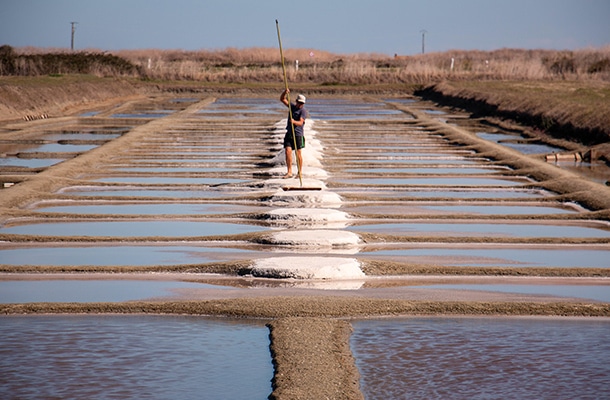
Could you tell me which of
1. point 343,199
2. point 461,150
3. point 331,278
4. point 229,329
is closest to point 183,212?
point 343,199

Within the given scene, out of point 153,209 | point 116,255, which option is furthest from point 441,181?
point 116,255

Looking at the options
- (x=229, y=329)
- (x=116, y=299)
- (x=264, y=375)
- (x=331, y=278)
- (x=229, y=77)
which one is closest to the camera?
(x=264, y=375)

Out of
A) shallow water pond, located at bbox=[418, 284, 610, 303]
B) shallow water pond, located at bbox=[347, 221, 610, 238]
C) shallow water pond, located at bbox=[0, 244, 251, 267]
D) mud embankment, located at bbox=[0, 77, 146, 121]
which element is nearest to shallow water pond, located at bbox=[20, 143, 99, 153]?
mud embankment, located at bbox=[0, 77, 146, 121]

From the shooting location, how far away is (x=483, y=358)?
6.00 m

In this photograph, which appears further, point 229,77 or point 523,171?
point 229,77

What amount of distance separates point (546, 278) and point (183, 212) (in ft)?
15.9

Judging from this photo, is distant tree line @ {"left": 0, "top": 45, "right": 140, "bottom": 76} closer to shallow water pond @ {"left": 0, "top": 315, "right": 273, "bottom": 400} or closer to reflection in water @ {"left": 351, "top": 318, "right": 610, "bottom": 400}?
shallow water pond @ {"left": 0, "top": 315, "right": 273, "bottom": 400}

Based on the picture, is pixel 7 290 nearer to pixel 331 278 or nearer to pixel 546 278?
pixel 331 278

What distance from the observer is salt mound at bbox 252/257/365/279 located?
8039mm

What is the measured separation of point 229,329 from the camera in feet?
21.8

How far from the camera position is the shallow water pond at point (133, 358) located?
537cm

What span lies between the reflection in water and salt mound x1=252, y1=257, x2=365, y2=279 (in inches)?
49.7

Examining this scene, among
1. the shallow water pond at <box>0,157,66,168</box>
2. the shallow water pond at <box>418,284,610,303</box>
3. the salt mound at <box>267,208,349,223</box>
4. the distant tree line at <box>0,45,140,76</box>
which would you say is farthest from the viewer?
the distant tree line at <box>0,45,140,76</box>

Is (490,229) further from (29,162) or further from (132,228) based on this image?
(29,162)
